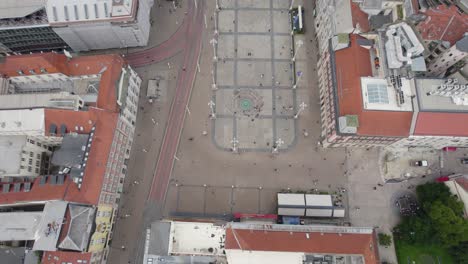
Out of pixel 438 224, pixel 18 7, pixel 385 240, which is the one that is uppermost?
pixel 18 7

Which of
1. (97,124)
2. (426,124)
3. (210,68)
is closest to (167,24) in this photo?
(210,68)

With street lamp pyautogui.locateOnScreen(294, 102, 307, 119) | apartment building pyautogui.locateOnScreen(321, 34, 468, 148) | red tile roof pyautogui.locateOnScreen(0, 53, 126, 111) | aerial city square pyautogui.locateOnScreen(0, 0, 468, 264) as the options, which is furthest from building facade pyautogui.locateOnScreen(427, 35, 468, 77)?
red tile roof pyautogui.locateOnScreen(0, 53, 126, 111)

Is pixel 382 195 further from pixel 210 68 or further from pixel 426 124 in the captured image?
pixel 210 68

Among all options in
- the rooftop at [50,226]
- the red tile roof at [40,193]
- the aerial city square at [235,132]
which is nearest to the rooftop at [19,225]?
the aerial city square at [235,132]

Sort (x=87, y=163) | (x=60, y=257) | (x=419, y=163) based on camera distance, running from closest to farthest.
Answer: (x=60, y=257) < (x=87, y=163) < (x=419, y=163)

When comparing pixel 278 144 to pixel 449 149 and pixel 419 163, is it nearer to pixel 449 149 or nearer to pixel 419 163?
pixel 419 163

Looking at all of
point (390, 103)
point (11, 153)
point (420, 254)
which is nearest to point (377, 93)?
point (390, 103)
